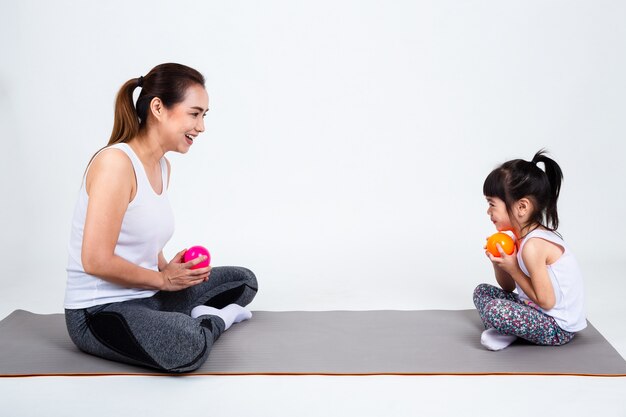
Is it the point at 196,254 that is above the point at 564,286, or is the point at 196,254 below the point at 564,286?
above

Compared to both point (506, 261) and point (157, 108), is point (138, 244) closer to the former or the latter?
point (157, 108)

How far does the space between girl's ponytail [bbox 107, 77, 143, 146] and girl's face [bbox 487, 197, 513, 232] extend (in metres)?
1.81

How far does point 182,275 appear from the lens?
360cm

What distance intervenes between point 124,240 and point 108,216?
248 mm

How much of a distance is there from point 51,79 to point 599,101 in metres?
4.44

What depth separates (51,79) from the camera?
601 centimetres

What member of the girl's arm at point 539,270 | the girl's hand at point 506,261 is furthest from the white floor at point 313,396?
the girl's hand at point 506,261

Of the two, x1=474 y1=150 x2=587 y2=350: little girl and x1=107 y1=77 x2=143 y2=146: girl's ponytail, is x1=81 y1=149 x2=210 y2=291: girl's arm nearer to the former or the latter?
x1=107 y1=77 x2=143 y2=146: girl's ponytail

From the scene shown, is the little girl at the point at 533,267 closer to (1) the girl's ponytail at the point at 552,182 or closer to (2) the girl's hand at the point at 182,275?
(1) the girl's ponytail at the point at 552,182

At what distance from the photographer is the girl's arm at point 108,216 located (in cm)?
326

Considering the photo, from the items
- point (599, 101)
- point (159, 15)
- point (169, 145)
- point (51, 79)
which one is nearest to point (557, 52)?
point (599, 101)

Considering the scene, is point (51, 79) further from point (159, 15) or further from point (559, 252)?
point (559, 252)

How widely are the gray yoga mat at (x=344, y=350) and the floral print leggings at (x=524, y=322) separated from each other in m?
0.05

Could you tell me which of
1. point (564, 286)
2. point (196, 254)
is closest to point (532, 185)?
point (564, 286)
